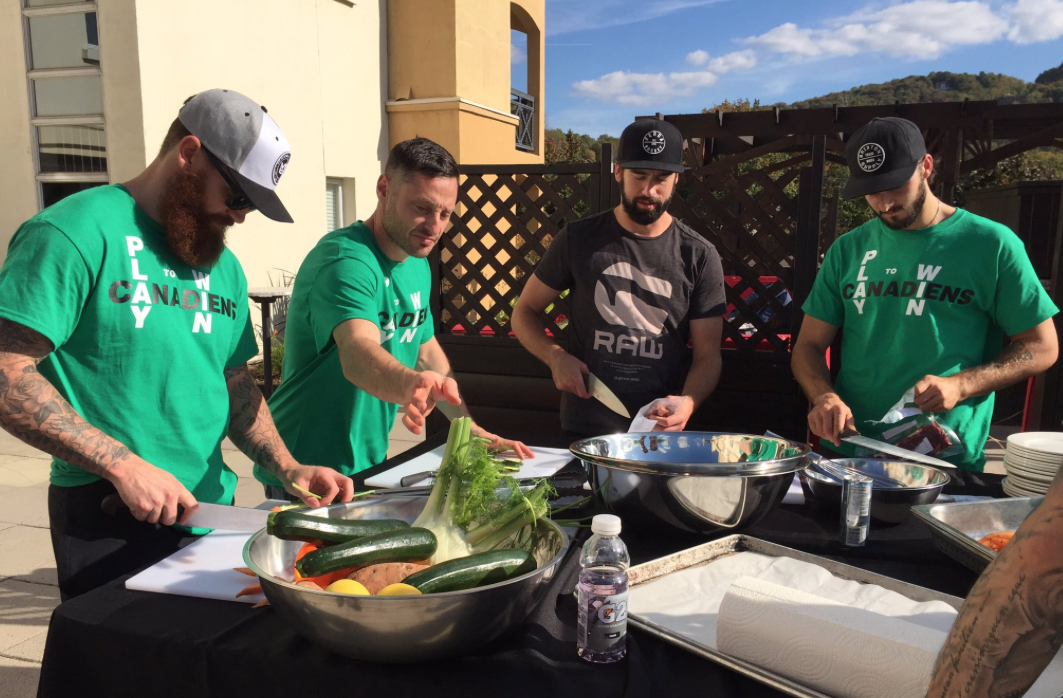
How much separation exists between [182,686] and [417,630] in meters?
0.47

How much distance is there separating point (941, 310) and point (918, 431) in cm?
48

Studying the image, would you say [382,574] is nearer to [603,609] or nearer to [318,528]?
[318,528]

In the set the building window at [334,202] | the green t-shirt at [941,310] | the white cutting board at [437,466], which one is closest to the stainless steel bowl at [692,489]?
the white cutting board at [437,466]

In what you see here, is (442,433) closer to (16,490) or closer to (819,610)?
(819,610)

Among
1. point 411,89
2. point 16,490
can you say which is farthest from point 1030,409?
point 411,89

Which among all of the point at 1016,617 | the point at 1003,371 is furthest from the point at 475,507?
the point at 1003,371

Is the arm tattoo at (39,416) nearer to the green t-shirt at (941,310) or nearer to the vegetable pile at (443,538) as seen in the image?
the vegetable pile at (443,538)

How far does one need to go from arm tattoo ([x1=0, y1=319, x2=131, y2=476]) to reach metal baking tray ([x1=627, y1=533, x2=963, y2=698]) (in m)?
1.24

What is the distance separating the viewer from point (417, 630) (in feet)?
3.74

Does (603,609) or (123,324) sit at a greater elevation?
(123,324)

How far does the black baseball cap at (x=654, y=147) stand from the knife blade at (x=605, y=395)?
3.14ft

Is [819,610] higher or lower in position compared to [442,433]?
higher

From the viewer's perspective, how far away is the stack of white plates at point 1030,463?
81.8 inches

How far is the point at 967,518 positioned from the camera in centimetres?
174
